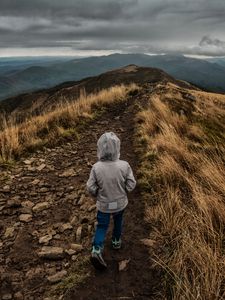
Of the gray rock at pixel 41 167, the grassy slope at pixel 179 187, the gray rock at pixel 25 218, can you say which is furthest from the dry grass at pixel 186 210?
the gray rock at pixel 41 167

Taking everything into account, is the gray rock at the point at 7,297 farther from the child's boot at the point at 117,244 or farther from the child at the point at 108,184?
the child's boot at the point at 117,244

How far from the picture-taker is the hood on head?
421 centimetres

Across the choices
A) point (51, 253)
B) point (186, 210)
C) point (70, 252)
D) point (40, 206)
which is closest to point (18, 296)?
point (51, 253)

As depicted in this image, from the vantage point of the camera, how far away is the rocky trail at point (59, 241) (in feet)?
12.5

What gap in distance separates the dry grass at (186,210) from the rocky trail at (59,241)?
25 cm

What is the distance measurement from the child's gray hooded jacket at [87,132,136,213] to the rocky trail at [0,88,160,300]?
66cm

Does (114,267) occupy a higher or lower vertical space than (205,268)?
lower

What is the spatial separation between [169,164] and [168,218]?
1.96 m

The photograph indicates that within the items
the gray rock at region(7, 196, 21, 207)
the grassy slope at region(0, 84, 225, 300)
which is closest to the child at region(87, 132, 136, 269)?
the grassy slope at region(0, 84, 225, 300)

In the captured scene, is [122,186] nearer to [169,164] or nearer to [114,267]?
[114,267]

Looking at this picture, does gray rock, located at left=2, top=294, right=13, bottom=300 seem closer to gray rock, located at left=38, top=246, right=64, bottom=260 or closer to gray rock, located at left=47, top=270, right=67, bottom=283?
gray rock, located at left=47, top=270, right=67, bottom=283

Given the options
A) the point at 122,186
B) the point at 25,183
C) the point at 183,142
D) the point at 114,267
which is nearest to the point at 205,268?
the point at 114,267

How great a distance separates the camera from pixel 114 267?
4.18 meters

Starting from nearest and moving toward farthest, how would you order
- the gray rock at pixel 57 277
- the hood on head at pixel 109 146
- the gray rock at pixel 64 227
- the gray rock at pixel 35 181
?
the gray rock at pixel 57 277, the hood on head at pixel 109 146, the gray rock at pixel 64 227, the gray rock at pixel 35 181
